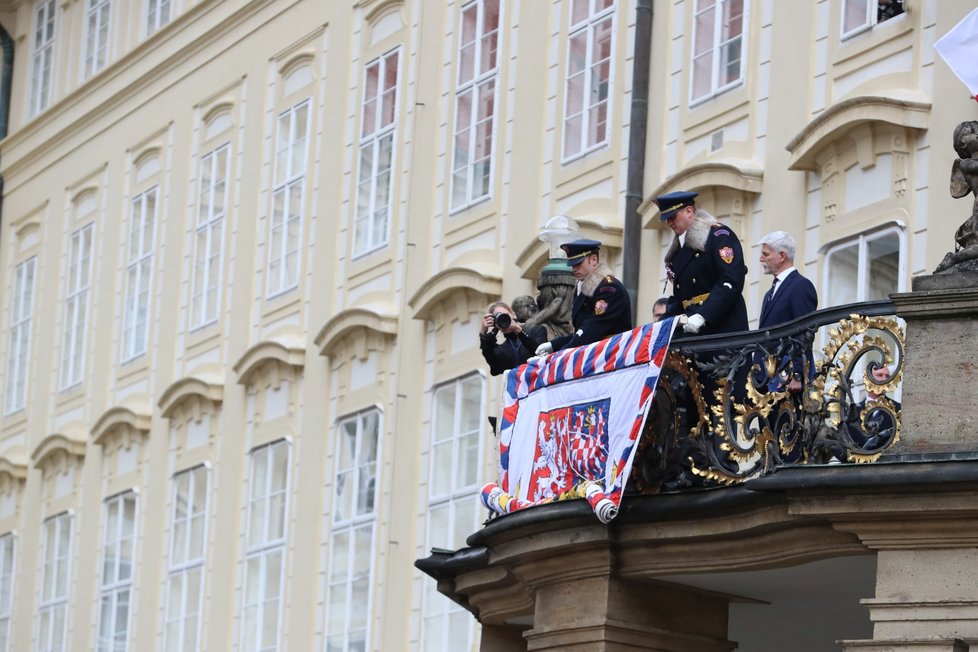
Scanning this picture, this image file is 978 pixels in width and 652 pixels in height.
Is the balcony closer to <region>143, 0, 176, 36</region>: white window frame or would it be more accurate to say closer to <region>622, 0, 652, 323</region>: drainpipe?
<region>622, 0, 652, 323</region>: drainpipe

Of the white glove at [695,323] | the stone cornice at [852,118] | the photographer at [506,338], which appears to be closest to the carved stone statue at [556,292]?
the photographer at [506,338]

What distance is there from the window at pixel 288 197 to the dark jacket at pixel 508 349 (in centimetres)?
981

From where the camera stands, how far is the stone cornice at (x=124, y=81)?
95.1 ft

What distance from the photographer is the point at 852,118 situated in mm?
16859

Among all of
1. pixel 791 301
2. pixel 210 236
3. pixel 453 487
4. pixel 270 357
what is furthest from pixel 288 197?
pixel 791 301

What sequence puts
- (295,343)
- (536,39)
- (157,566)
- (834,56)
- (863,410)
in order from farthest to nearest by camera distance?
(157,566)
(295,343)
(536,39)
(834,56)
(863,410)

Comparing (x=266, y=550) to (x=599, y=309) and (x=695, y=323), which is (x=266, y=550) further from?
(x=695, y=323)

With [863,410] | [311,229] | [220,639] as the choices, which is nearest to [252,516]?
[220,639]

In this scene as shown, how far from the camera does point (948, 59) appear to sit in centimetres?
1363

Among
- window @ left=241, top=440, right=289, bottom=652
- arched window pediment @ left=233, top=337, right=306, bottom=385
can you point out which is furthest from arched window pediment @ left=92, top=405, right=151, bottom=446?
window @ left=241, top=440, right=289, bottom=652

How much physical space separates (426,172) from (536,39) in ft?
7.11

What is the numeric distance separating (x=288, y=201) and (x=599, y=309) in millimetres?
11889

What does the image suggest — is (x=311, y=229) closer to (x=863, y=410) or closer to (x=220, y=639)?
(x=220, y=639)

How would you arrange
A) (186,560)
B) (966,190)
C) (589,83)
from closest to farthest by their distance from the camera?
1. (966,190)
2. (589,83)
3. (186,560)
